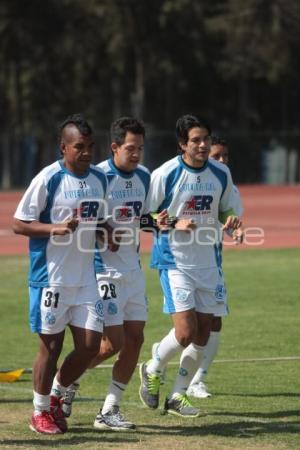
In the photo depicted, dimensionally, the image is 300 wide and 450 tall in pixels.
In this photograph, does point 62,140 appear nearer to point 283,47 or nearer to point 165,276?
point 165,276

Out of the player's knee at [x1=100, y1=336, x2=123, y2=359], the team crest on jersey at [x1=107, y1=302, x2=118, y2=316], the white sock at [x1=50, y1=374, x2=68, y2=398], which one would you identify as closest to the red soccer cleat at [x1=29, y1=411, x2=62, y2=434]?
Result: the white sock at [x1=50, y1=374, x2=68, y2=398]

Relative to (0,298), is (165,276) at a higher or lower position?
higher

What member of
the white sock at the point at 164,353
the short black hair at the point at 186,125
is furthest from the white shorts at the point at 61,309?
the short black hair at the point at 186,125

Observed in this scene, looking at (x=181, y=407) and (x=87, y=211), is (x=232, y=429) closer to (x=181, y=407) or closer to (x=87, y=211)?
(x=181, y=407)

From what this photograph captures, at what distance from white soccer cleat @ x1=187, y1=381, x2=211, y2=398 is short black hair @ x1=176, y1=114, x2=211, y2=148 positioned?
2.30m

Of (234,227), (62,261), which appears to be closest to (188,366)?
(234,227)

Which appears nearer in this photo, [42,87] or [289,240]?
[289,240]

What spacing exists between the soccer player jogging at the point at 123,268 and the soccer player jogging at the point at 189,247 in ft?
1.16

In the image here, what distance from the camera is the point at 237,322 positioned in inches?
573

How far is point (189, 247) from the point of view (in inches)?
357

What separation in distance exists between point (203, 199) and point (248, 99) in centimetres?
5531

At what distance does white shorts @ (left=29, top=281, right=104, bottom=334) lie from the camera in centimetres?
805

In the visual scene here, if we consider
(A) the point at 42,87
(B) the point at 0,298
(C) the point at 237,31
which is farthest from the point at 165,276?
(A) the point at 42,87

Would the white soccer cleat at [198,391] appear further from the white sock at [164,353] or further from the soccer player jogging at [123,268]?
the soccer player jogging at [123,268]
